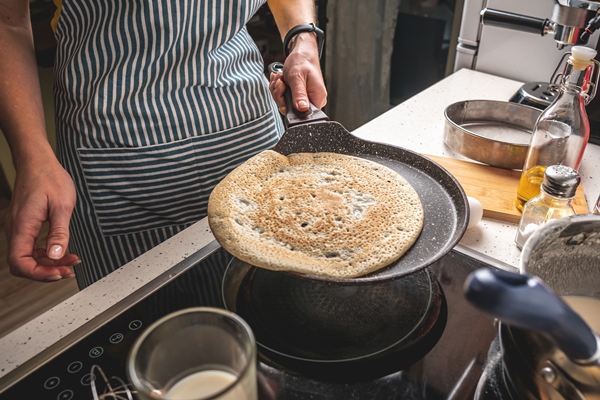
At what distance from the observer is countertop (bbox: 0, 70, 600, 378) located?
0.65 m

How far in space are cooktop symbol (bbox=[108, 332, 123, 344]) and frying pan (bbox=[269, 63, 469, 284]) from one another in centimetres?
33

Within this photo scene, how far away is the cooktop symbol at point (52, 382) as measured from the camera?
1.86 ft

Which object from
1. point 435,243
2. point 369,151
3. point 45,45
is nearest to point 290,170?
point 369,151

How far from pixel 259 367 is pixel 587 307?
0.41m

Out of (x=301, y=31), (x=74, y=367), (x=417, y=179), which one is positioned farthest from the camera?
(x=301, y=31)

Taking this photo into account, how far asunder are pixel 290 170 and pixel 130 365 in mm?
431

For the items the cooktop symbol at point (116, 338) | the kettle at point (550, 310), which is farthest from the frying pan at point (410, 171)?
the cooktop symbol at point (116, 338)

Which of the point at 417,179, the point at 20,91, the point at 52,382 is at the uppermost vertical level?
the point at 20,91

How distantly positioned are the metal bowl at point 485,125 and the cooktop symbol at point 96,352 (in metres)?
0.79

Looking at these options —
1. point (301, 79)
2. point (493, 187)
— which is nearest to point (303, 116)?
point (301, 79)

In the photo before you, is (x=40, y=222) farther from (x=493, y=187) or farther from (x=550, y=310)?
(x=493, y=187)

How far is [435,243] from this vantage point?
67 cm

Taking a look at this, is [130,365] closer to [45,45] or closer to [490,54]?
[490,54]

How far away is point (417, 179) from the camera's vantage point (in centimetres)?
80
